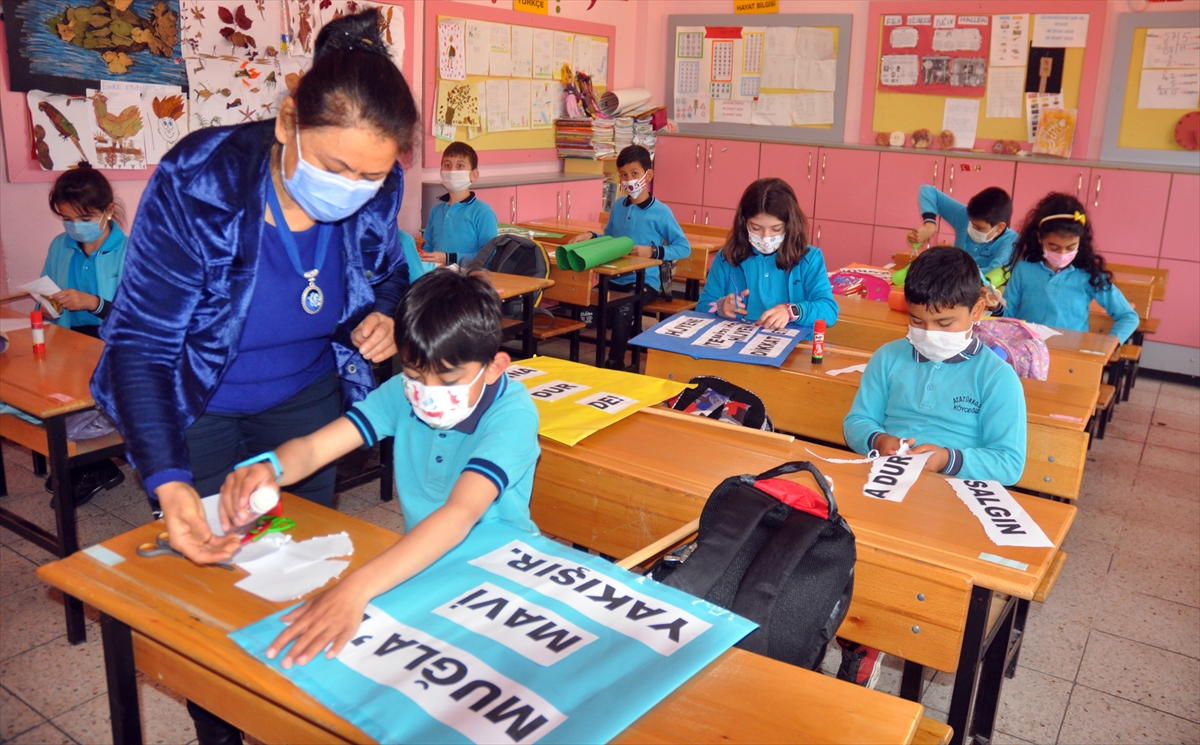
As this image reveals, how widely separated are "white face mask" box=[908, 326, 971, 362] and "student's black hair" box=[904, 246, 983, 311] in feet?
0.21

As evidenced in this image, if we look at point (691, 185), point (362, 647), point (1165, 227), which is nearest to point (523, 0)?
point (691, 185)

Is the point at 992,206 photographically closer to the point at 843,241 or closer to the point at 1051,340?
the point at 1051,340

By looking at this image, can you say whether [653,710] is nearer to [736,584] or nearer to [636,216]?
[736,584]

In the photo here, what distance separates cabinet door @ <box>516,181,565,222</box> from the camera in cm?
619

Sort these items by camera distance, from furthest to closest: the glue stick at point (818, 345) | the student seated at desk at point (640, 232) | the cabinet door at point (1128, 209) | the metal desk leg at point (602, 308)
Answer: the cabinet door at point (1128, 209) < the student seated at desk at point (640, 232) < the metal desk leg at point (602, 308) < the glue stick at point (818, 345)

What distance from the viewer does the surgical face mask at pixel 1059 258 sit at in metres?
3.88

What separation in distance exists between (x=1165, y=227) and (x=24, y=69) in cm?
609

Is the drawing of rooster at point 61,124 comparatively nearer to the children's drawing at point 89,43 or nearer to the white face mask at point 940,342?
the children's drawing at point 89,43

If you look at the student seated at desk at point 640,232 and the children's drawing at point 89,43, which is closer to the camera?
the children's drawing at point 89,43

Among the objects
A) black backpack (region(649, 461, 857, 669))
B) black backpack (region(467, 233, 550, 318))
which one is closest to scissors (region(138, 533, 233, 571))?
black backpack (region(649, 461, 857, 669))

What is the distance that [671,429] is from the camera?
2.08 m

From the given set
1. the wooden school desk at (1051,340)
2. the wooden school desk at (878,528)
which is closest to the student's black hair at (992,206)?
the wooden school desk at (1051,340)

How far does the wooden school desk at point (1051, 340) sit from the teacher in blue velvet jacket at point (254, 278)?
7.54 ft

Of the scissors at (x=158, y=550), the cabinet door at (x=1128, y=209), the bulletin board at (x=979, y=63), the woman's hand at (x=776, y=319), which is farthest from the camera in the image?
the bulletin board at (x=979, y=63)
